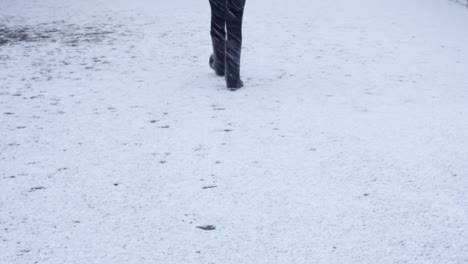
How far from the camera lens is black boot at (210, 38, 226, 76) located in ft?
17.9

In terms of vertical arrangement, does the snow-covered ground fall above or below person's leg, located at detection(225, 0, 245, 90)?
below

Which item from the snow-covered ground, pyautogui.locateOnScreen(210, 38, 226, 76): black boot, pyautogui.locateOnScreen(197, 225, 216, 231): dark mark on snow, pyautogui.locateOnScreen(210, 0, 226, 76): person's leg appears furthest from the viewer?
pyautogui.locateOnScreen(210, 38, 226, 76): black boot

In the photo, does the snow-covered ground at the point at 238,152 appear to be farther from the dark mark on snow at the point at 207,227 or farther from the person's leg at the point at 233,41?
the person's leg at the point at 233,41

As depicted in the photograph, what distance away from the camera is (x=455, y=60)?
20.0 ft

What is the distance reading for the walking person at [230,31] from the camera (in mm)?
5062

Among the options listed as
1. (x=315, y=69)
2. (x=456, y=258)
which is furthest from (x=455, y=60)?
(x=456, y=258)

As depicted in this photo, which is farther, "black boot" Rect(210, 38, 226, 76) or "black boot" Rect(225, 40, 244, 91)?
"black boot" Rect(210, 38, 226, 76)

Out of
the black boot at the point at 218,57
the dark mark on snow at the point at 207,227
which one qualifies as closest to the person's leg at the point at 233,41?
the black boot at the point at 218,57

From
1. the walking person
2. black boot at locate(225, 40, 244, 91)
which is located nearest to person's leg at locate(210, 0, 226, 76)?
the walking person

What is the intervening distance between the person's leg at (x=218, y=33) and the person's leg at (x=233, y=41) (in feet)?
0.34

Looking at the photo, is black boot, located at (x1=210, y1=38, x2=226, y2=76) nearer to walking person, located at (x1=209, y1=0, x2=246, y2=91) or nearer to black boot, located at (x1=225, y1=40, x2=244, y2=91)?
walking person, located at (x1=209, y1=0, x2=246, y2=91)

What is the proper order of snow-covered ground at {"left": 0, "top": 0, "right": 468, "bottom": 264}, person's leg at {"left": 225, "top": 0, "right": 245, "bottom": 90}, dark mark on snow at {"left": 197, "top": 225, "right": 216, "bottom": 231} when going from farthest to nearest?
person's leg at {"left": 225, "top": 0, "right": 245, "bottom": 90} → dark mark on snow at {"left": 197, "top": 225, "right": 216, "bottom": 231} → snow-covered ground at {"left": 0, "top": 0, "right": 468, "bottom": 264}

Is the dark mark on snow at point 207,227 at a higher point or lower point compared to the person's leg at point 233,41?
lower

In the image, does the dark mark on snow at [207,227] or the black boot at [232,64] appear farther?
the black boot at [232,64]
